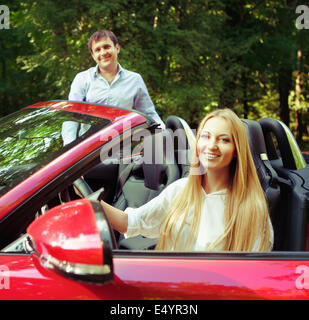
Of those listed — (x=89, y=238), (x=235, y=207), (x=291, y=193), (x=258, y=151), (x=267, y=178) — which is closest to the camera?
(x=89, y=238)

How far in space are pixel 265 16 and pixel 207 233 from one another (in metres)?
14.7

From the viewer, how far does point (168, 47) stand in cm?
1192

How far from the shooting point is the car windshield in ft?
5.27

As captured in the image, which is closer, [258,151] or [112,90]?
→ [258,151]

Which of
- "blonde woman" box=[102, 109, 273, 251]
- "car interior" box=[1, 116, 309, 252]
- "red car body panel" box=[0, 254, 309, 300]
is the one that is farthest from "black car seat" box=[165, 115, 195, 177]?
"red car body panel" box=[0, 254, 309, 300]

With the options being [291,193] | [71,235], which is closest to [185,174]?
[291,193]

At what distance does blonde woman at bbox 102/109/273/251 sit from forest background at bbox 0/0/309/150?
9.13 metres

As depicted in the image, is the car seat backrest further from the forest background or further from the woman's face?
the forest background

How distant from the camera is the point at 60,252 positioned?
3.83ft

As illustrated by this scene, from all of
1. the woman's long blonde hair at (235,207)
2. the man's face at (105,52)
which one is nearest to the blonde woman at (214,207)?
the woman's long blonde hair at (235,207)

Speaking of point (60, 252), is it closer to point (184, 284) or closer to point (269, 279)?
point (184, 284)

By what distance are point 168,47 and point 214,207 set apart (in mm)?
10626

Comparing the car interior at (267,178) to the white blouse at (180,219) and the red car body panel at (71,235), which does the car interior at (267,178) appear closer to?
the white blouse at (180,219)

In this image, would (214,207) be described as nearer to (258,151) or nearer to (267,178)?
(267,178)
